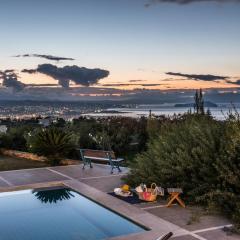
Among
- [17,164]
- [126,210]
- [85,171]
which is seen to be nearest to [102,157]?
[85,171]

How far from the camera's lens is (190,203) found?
340 inches

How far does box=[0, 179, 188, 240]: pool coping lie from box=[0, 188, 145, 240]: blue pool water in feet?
0.37

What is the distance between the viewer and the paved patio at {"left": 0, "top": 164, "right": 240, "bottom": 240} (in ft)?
22.5

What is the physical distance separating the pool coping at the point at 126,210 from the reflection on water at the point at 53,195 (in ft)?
0.55

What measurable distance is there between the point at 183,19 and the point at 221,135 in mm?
14043

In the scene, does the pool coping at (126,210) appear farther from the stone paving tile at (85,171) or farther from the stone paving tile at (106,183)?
the stone paving tile at (85,171)

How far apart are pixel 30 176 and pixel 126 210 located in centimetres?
455

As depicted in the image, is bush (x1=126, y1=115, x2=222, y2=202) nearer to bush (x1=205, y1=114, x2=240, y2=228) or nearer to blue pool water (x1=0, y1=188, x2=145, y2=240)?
bush (x1=205, y1=114, x2=240, y2=228)

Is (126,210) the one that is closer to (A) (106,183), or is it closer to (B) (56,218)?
(B) (56,218)

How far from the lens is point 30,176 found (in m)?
11.8

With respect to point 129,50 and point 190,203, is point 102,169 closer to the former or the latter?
point 190,203

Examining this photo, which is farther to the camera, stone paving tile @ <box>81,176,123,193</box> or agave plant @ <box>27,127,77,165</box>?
agave plant @ <box>27,127,77,165</box>

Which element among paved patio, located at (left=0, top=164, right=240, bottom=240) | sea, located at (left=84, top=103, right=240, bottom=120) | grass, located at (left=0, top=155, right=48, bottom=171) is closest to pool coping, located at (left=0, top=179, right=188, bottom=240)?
paved patio, located at (left=0, top=164, right=240, bottom=240)

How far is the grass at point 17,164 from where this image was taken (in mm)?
13768
